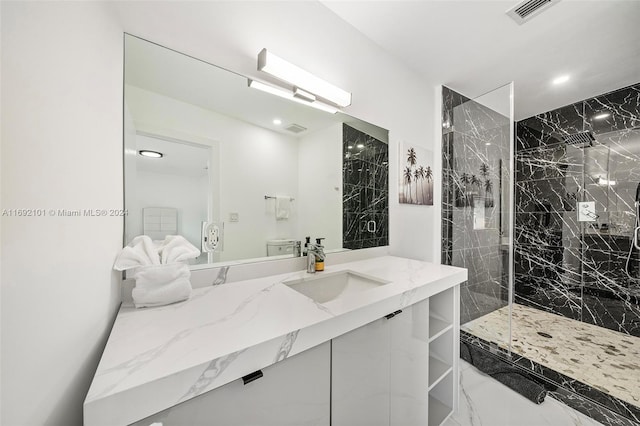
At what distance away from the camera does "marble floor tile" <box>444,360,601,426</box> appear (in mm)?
1343

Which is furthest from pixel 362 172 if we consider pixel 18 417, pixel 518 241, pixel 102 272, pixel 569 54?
pixel 518 241

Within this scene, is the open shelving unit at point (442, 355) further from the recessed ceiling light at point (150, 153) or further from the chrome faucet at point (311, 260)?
the recessed ceiling light at point (150, 153)

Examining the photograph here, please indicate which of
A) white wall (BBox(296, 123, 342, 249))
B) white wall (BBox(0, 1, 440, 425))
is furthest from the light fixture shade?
white wall (BBox(0, 1, 440, 425))

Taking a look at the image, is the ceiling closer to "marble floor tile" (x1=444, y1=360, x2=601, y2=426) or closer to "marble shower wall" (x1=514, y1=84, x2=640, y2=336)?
"marble shower wall" (x1=514, y1=84, x2=640, y2=336)

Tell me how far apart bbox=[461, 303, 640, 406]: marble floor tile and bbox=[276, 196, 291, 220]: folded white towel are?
2074 mm

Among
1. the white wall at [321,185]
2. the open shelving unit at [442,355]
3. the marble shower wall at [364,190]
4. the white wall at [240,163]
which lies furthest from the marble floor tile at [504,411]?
the white wall at [240,163]

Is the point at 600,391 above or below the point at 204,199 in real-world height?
below

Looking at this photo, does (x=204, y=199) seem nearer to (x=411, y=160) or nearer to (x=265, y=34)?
(x=265, y=34)

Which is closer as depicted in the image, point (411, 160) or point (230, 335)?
point (230, 335)

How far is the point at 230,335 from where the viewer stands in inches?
24.5

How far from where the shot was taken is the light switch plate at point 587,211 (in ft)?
8.10

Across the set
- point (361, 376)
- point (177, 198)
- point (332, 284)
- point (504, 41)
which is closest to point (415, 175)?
point (504, 41)

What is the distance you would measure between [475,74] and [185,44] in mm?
2309

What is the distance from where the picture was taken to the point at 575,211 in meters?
2.61
